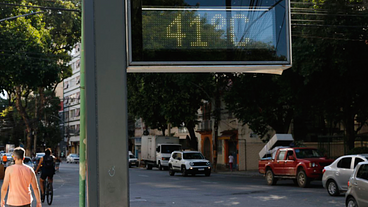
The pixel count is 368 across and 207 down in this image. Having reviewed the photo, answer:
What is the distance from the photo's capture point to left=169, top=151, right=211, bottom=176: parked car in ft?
117

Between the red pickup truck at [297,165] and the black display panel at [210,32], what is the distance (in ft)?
65.3

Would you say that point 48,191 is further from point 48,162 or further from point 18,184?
point 18,184

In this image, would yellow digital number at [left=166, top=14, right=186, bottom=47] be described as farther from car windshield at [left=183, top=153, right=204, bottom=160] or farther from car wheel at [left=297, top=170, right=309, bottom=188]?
car windshield at [left=183, top=153, right=204, bottom=160]

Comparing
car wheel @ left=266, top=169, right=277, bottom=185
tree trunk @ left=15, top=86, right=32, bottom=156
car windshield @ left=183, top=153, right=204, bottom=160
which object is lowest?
car wheel @ left=266, top=169, right=277, bottom=185

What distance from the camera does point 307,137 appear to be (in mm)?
44469

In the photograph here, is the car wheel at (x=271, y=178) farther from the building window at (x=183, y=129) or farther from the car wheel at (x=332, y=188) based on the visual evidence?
the building window at (x=183, y=129)

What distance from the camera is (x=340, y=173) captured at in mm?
18156

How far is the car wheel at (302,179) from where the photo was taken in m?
23.0

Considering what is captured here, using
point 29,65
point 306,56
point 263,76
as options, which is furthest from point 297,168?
point 29,65

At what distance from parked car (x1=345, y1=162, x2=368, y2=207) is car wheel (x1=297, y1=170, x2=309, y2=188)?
406 inches

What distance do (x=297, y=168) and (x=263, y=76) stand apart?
12.8 meters

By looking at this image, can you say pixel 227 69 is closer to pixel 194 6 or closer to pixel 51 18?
pixel 194 6

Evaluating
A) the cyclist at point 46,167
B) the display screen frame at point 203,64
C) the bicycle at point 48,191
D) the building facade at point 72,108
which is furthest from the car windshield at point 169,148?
the building facade at point 72,108

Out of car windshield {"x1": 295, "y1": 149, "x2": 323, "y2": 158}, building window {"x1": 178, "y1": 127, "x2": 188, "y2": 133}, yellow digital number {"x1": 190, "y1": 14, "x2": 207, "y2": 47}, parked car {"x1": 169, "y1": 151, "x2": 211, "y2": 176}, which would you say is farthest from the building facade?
yellow digital number {"x1": 190, "y1": 14, "x2": 207, "y2": 47}
